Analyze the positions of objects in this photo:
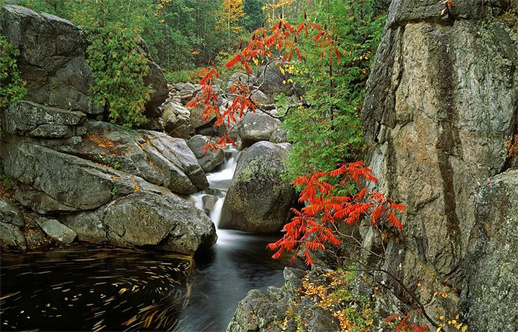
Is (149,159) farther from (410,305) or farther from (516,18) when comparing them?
(516,18)

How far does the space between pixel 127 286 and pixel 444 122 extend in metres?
7.17

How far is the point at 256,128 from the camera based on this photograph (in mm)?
15102

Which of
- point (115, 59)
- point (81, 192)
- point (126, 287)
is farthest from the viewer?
point (115, 59)

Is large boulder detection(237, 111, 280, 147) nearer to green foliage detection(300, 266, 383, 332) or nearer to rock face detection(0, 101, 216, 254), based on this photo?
rock face detection(0, 101, 216, 254)

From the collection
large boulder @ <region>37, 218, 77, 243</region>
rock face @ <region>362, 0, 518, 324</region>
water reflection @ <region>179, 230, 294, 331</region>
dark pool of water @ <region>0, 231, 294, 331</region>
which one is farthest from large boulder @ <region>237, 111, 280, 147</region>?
rock face @ <region>362, 0, 518, 324</region>

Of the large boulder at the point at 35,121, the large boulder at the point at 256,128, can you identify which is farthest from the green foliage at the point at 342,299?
the large boulder at the point at 256,128

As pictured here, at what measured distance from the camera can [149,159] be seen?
11.2 m

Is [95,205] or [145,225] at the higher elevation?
[95,205]

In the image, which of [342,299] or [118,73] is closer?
[342,299]

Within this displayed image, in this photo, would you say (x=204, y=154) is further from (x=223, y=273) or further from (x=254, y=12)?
(x=254, y=12)

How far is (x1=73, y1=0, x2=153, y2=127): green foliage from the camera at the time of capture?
1120cm

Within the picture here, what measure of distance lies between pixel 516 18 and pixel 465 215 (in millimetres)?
2714

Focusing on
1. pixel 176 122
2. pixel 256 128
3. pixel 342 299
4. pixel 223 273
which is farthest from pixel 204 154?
pixel 342 299

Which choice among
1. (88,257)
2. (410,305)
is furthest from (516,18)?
(88,257)
